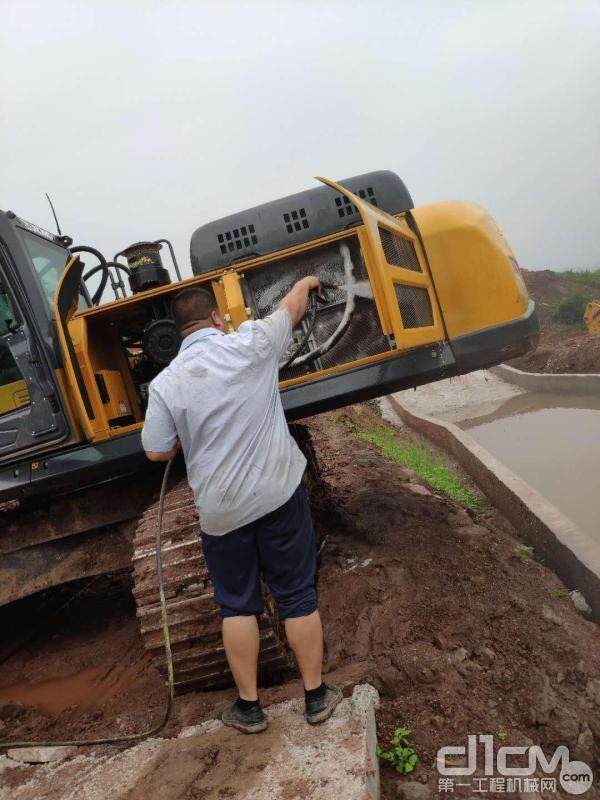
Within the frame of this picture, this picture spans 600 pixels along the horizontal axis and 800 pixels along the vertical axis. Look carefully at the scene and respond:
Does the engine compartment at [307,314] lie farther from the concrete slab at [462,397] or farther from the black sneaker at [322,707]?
the concrete slab at [462,397]

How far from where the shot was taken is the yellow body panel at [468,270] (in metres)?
3.64

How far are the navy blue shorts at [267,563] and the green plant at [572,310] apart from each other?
1894 cm

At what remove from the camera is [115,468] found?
349 cm

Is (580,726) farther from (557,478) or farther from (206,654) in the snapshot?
(557,478)

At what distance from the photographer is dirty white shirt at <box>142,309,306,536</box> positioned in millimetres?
2215

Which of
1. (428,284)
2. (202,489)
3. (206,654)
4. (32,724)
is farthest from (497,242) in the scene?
(32,724)

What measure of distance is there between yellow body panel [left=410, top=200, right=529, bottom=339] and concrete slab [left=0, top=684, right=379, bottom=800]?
2316 millimetres

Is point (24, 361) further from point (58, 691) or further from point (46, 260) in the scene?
point (58, 691)

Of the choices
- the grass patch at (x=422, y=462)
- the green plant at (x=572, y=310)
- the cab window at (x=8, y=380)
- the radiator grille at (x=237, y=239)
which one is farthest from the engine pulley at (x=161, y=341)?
the green plant at (x=572, y=310)

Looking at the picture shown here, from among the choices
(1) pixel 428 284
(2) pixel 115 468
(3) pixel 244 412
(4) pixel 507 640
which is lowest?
(4) pixel 507 640

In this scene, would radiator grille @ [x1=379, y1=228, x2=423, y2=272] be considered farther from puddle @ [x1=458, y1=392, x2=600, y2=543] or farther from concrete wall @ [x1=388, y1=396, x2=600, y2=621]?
puddle @ [x1=458, y1=392, x2=600, y2=543]

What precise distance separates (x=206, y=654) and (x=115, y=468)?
1301 millimetres

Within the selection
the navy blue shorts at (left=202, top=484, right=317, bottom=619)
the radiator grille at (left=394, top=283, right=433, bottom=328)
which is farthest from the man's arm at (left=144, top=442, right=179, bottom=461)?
the radiator grille at (left=394, top=283, right=433, bottom=328)

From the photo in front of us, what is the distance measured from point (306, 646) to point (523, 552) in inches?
94.4
